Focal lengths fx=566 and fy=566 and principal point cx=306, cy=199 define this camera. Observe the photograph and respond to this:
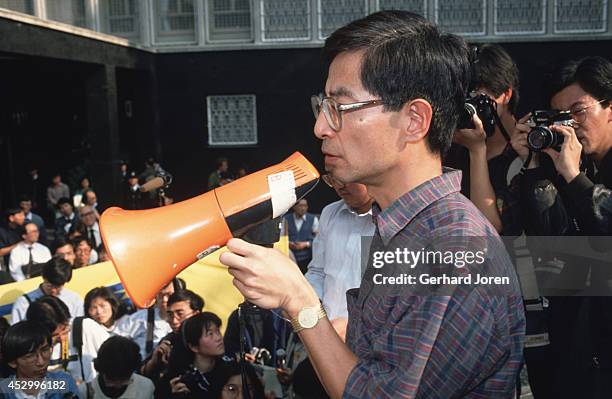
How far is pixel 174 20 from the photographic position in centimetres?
1280

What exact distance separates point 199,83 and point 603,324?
11569 millimetres

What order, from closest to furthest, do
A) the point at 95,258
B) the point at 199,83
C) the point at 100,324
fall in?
the point at 100,324, the point at 95,258, the point at 199,83

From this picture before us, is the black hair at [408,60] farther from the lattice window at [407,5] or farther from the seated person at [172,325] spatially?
the lattice window at [407,5]

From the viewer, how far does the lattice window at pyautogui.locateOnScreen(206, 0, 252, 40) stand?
1247cm

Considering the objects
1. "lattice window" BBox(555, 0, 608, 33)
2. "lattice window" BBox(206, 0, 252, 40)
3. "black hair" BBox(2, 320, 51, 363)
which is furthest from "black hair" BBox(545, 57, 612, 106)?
"lattice window" BBox(206, 0, 252, 40)

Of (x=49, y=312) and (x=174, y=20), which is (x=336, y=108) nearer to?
(x=49, y=312)

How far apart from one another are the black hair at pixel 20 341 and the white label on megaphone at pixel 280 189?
2322mm

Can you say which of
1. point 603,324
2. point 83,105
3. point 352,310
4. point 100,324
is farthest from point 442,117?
point 83,105

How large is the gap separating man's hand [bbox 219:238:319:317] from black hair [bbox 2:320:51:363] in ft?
7.91

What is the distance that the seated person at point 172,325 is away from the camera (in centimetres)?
358

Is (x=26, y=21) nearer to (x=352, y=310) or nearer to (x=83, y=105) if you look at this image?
(x=83, y=105)

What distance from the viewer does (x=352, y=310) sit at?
1489 millimetres

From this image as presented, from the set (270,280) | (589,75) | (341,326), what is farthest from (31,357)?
(589,75)

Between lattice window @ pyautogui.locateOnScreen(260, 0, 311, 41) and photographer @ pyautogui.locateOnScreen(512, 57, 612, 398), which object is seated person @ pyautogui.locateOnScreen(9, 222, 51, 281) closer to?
photographer @ pyautogui.locateOnScreen(512, 57, 612, 398)
